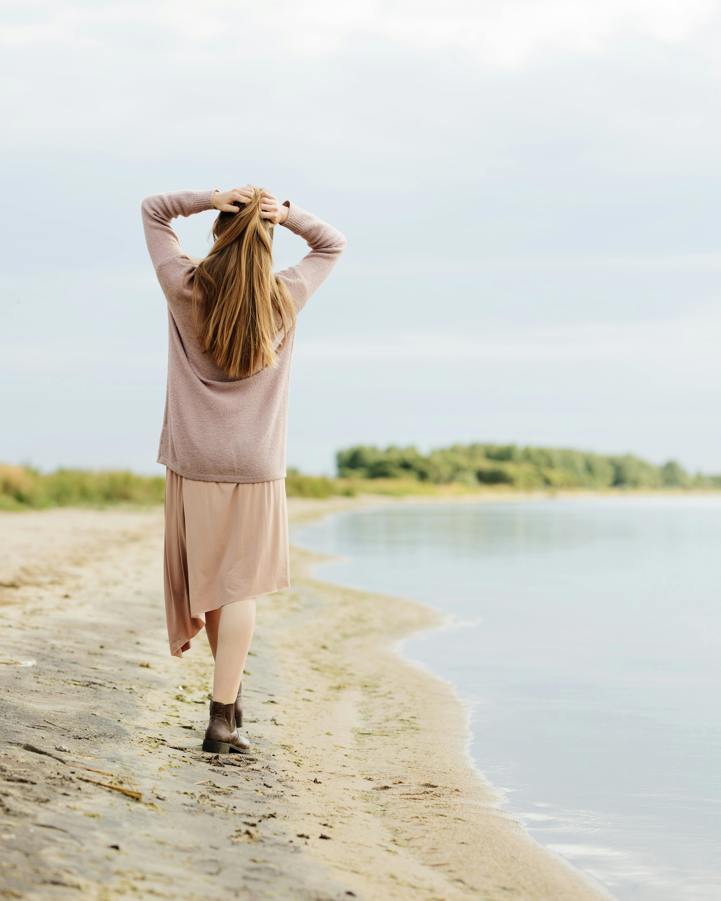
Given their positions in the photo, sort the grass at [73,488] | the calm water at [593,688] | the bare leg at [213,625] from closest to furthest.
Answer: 1. the calm water at [593,688]
2. the bare leg at [213,625]
3. the grass at [73,488]

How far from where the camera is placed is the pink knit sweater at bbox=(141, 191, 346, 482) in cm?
370

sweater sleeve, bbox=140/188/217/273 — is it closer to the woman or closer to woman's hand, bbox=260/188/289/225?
the woman

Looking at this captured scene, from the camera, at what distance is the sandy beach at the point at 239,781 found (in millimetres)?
2609

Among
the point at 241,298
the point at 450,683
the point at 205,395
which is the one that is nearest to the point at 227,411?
the point at 205,395

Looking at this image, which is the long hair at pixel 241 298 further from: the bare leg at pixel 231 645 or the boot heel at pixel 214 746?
the boot heel at pixel 214 746

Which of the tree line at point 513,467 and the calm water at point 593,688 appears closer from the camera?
the calm water at point 593,688

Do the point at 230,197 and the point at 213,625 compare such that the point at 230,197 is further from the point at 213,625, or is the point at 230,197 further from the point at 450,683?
the point at 450,683

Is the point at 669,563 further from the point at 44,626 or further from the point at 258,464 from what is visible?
the point at 258,464

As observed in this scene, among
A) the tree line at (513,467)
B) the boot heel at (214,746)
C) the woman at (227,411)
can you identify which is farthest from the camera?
the tree line at (513,467)

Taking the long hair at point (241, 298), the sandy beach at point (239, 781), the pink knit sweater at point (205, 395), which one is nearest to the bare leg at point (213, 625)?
the sandy beach at point (239, 781)

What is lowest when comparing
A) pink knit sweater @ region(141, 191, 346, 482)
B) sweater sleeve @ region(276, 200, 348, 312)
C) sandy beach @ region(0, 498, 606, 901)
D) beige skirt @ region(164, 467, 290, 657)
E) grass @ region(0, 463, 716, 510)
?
sandy beach @ region(0, 498, 606, 901)

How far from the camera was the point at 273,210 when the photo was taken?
12.3ft

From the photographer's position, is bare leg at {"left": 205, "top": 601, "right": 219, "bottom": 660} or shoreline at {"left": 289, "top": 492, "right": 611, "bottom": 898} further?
bare leg at {"left": 205, "top": 601, "right": 219, "bottom": 660}

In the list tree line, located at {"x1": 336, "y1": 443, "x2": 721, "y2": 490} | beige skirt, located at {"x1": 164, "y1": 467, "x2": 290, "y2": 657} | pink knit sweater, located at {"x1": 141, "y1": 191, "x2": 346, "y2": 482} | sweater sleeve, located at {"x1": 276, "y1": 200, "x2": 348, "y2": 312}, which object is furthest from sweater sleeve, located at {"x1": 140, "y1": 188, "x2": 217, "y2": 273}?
tree line, located at {"x1": 336, "y1": 443, "x2": 721, "y2": 490}
